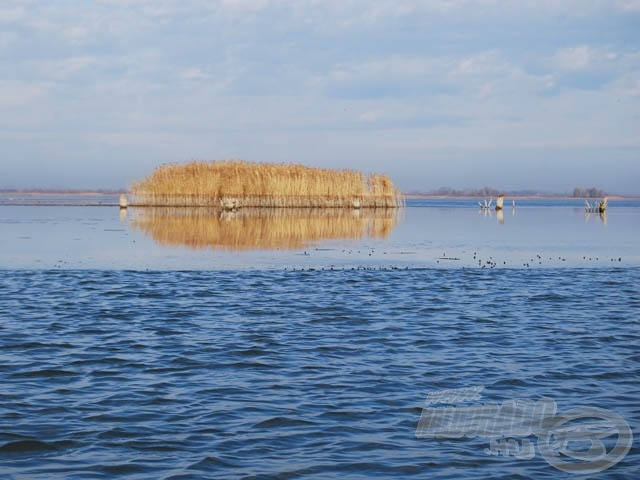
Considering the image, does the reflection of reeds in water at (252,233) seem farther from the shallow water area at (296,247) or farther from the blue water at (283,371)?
the blue water at (283,371)

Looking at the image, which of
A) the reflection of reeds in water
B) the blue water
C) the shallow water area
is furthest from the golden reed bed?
the blue water

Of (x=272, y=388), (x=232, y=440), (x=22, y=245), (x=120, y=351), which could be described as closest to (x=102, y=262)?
Result: (x=22, y=245)

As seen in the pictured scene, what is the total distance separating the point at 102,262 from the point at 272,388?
15.2m

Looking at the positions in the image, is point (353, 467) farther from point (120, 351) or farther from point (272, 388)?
point (120, 351)

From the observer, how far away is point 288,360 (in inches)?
417

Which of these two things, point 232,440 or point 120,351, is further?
point 120,351

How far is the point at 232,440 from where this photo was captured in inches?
287

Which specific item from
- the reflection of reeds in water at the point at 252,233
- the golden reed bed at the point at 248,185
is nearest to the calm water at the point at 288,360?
the reflection of reeds in water at the point at 252,233

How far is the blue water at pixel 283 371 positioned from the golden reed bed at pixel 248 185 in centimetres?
5312

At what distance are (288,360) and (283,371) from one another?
2.01 feet

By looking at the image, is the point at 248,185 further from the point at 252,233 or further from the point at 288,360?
the point at 288,360

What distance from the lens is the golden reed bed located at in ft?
234

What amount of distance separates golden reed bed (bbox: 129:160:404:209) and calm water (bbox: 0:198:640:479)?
47.8 metres

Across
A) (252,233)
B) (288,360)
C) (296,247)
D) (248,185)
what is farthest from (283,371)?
(248,185)
